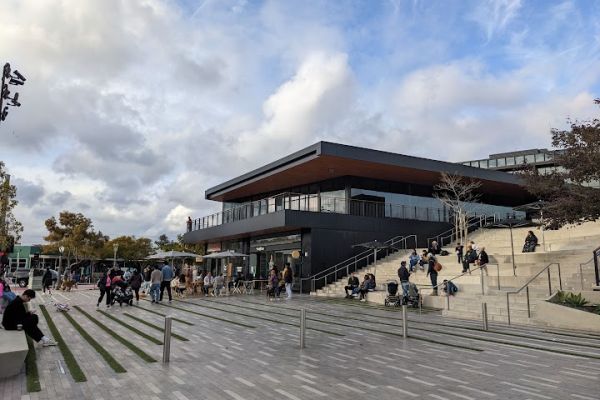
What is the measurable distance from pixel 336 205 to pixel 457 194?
8824 millimetres

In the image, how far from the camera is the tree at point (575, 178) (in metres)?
13.0

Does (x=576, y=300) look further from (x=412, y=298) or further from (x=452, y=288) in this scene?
(x=412, y=298)

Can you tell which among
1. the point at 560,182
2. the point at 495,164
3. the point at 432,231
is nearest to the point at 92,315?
the point at 560,182

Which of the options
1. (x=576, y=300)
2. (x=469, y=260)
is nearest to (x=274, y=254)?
(x=469, y=260)

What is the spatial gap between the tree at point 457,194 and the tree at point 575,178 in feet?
45.5

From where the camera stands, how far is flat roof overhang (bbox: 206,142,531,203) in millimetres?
26391

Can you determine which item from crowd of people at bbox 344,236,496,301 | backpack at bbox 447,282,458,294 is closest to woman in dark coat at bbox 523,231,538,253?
crowd of people at bbox 344,236,496,301

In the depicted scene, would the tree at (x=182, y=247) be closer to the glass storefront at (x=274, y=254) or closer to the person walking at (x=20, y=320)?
the glass storefront at (x=274, y=254)

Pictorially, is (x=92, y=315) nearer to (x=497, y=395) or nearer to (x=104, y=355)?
(x=104, y=355)

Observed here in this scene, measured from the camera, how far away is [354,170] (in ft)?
96.0

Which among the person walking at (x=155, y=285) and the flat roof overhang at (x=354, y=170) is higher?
the flat roof overhang at (x=354, y=170)

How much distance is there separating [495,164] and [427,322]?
75.9 m

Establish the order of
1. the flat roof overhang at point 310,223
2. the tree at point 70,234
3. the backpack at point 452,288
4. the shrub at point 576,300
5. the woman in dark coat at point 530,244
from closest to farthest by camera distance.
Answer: the shrub at point 576,300, the backpack at point 452,288, the woman in dark coat at point 530,244, the flat roof overhang at point 310,223, the tree at point 70,234

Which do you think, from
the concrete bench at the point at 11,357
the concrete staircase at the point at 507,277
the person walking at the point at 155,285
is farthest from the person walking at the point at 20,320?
the concrete staircase at the point at 507,277
